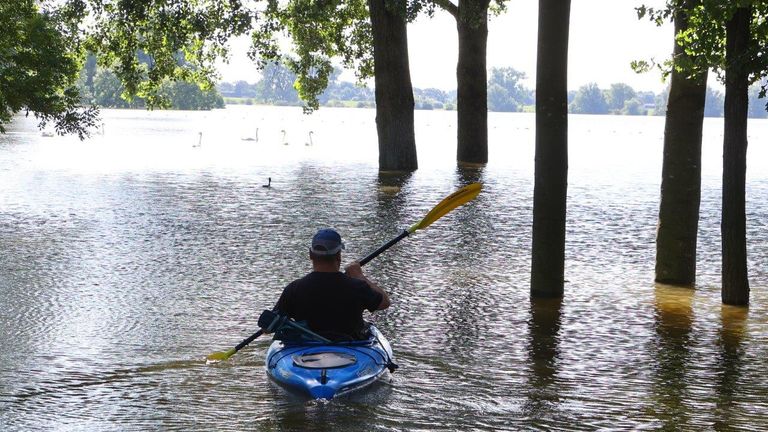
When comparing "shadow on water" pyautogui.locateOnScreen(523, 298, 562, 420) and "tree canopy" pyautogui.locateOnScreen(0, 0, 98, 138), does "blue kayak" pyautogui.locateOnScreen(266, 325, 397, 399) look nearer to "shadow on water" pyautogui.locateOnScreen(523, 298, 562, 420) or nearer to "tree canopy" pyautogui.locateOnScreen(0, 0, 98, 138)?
"shadow on water" pyautogui.locateOnScreen(523, 298, 562, 420)

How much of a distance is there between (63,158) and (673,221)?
3354cm

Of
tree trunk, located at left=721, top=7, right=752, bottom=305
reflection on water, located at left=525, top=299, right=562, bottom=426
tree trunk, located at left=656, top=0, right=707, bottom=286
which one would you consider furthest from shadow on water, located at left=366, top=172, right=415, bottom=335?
tree trunk, located at left=721, top=7, right=752, bottom=305

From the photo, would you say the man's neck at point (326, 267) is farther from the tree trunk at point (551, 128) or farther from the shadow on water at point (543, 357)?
the tree trunk at point (551, 128)

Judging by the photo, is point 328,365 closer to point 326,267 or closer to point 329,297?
point 329,297

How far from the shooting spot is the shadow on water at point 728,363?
9180mm

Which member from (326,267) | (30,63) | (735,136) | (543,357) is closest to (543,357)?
(543,357)

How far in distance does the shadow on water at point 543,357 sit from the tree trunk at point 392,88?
2005 centimetres

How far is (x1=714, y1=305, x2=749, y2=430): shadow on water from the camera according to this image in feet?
30.1

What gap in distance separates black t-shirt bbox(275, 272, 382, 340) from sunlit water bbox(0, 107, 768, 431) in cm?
66

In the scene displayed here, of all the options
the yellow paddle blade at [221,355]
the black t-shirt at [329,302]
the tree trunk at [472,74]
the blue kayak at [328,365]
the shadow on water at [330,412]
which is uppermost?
the tree trunk at [472,74]

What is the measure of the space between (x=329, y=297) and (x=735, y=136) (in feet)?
19.3

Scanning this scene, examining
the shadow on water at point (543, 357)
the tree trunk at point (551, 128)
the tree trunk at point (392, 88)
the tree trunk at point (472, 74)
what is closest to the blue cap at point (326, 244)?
the shadow on water at point (543, 357)

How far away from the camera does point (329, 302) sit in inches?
370

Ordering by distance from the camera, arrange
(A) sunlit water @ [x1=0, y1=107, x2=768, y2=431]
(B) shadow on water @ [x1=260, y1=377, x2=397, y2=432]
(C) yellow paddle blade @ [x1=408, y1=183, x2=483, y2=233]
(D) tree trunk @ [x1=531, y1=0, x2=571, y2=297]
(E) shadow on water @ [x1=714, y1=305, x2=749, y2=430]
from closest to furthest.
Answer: (B) shadow on water @ [x1=260, y1=377, x2=397, y2=432]
(A) sunlit water @ [x1=0, y1=107, x2=768, y2=431]
(E) shadow on water @ [x1=714, y1=305, x2=749, y2=430]
(C) yellow paddle blade @ [x1=408, y1=183, x2=483, y2=233]
(D) tree trunk @ [x1=531, y1=0, x2=571, y2=297]
